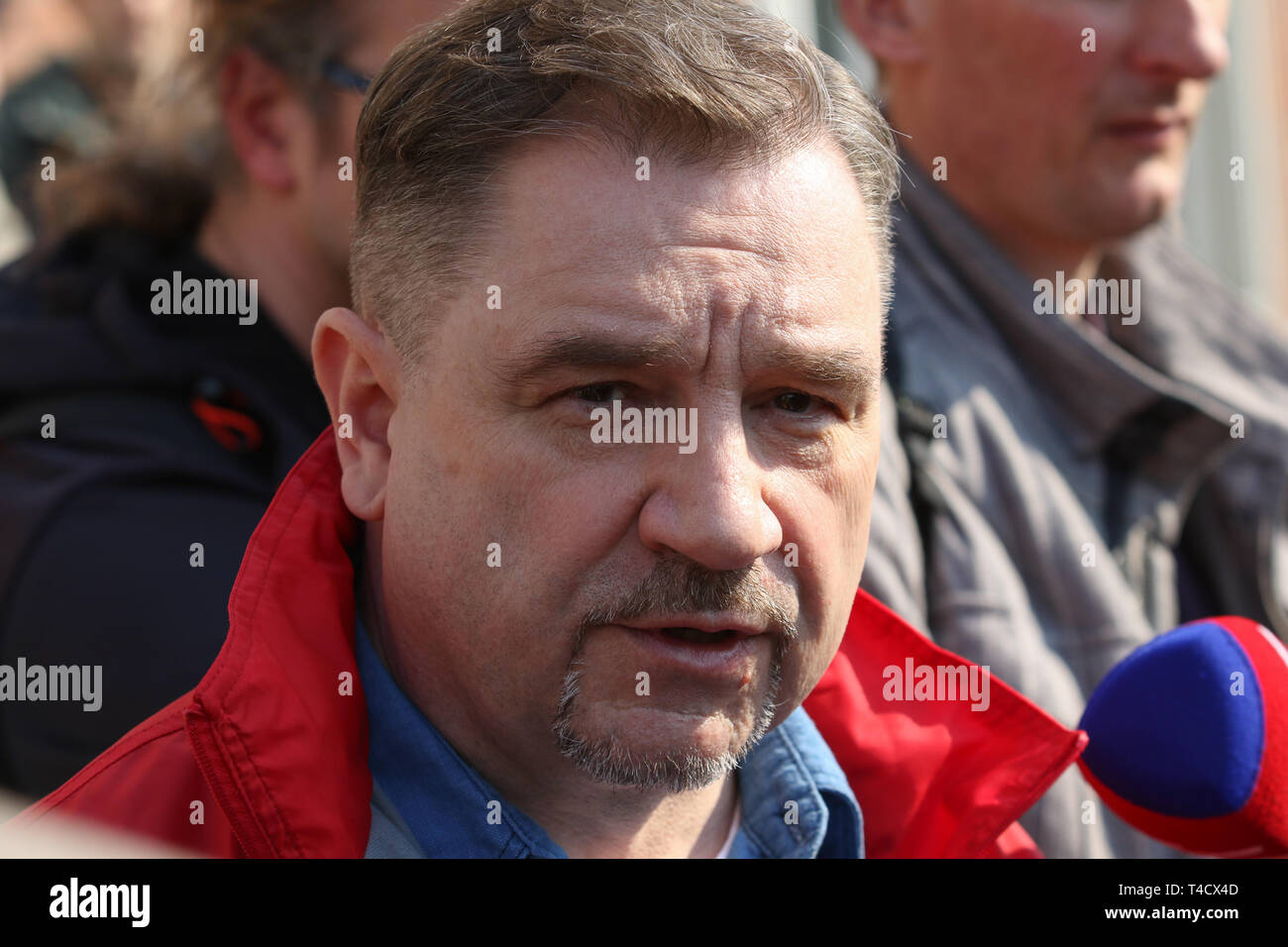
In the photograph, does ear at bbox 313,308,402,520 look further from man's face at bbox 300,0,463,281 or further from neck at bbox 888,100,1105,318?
neck at bbox 888,100,1105,318

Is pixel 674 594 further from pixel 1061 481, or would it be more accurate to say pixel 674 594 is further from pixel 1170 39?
pixel 1170 39

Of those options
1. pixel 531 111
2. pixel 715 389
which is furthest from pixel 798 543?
pixel 531 111

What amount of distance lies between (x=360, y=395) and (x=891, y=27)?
1.53m

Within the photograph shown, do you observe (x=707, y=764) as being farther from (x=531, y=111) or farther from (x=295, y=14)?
(x=295, y=14)

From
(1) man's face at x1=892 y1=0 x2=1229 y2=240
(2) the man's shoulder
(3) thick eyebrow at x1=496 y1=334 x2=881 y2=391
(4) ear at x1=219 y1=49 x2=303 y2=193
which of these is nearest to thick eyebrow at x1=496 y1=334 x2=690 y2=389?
(3) thick eyebrow at x1=496 y1=334 x2=881 y2=391

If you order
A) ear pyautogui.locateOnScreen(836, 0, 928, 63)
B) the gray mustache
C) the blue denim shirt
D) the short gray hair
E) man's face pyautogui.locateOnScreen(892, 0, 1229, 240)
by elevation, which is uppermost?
ear pyautogui.locateOnScreen(836, 0, 928, 63)

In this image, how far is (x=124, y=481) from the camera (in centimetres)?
197

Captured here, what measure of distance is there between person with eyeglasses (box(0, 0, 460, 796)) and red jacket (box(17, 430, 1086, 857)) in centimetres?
44

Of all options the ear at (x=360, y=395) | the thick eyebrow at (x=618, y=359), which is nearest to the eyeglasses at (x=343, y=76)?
the ear at (x=360, y=395)

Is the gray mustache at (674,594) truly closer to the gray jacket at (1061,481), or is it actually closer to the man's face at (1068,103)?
the gray jacket at (1061,481)

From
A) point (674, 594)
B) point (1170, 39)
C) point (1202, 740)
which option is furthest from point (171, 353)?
point (1170, 39)

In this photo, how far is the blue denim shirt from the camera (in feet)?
4.63

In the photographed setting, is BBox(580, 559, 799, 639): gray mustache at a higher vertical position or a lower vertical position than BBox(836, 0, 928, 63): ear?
lower

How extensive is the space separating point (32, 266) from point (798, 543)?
1663 millimetres
